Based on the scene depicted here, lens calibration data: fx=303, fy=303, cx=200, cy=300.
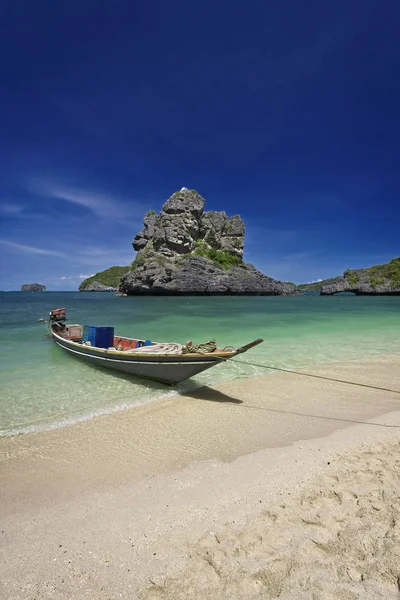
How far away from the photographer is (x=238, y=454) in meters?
5.64

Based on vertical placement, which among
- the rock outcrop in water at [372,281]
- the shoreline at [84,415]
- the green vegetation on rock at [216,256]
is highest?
the green vegetation on rock at [216,256]

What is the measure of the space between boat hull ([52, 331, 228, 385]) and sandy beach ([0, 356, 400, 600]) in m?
1.46

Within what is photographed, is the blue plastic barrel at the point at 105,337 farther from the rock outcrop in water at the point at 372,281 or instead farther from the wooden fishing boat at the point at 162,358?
the rock outcrop in water at the point at 372,281

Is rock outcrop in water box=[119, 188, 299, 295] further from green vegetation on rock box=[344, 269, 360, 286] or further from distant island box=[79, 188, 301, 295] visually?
green vegetation on rock box=[344, 269, 360, 286]

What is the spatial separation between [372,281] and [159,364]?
130 meters

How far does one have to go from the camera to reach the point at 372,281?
118625mm

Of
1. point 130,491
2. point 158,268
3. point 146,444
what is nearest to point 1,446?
point 146,444

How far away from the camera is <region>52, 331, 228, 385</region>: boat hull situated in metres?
8.59

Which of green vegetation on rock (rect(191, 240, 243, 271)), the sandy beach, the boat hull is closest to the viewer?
the sandy beach

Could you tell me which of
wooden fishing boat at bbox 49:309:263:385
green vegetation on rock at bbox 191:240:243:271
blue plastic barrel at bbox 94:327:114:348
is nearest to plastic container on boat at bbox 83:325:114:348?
blue plastic barrel at bbox 94:327:114:348

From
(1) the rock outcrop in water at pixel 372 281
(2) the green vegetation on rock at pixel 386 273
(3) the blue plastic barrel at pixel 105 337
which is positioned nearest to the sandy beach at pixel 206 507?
(3) the blue plastic barrel at pixel 105 337

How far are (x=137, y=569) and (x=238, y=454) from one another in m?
2.81

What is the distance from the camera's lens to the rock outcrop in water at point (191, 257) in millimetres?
104188

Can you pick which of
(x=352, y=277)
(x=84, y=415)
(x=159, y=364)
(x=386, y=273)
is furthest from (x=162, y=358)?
(x=352, y=277)
